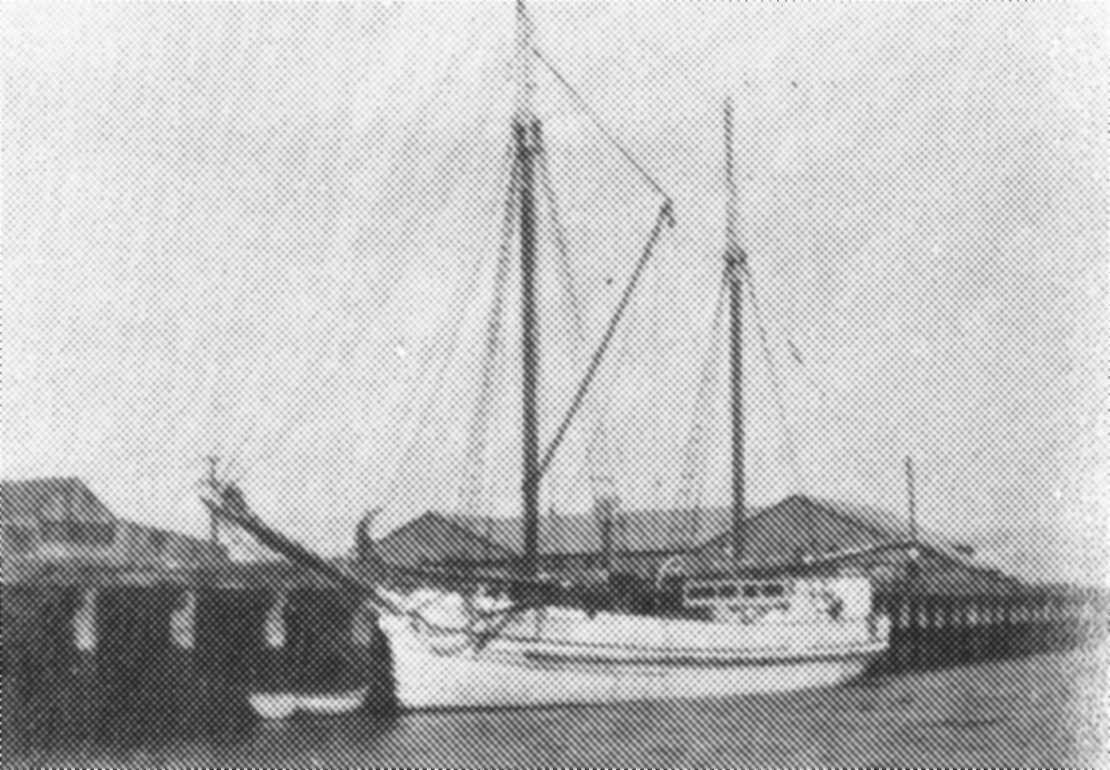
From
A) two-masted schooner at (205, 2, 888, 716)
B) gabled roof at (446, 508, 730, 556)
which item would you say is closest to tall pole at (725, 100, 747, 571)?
two-masted schooner at (205, 2, 888, 716)

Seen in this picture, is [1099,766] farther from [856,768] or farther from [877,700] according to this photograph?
[877,700]

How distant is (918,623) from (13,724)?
114 ft

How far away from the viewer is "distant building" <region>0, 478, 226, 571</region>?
49.0m

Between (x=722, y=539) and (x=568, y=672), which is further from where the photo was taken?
(x=722, y=539)

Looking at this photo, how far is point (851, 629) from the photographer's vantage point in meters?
37.0

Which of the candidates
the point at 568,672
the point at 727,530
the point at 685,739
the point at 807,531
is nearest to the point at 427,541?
the point at 727,530

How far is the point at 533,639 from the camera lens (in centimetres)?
2636

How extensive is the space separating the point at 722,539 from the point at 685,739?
3676 cm

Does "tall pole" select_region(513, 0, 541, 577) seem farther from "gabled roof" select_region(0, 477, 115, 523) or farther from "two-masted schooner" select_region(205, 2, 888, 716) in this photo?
"gabled roof" select_region(0, 477, 115, 523)

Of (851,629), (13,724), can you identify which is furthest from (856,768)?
(851,629)

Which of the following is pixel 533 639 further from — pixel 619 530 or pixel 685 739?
pixel 619 530

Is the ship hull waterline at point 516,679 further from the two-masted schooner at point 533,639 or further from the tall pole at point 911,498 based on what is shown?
the tall pole at point 911,498

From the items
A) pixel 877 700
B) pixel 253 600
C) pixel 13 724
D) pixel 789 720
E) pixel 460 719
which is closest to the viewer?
pixel 13 724

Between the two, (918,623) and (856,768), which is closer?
(856,768)
